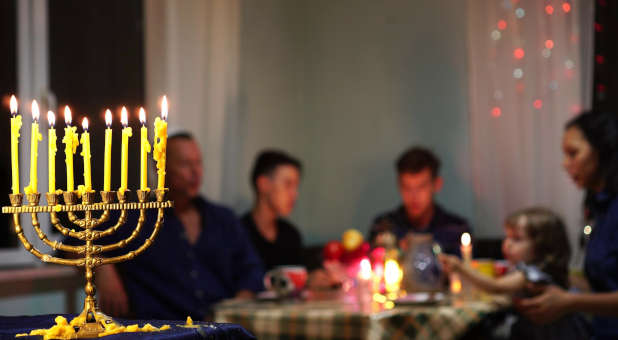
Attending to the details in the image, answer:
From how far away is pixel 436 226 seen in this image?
4109mm

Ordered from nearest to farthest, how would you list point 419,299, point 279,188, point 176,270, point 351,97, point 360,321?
point 360,321, point 419,299, point 176,270, point 279,188, point 351,97

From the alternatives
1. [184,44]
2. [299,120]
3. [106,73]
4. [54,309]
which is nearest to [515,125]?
[299,120]

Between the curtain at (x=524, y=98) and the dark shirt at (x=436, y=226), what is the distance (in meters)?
0.50

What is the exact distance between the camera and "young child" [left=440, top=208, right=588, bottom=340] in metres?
2.51

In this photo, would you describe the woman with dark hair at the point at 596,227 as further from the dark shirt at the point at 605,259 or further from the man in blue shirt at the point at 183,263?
the man in blue shirt at the point at 183,263

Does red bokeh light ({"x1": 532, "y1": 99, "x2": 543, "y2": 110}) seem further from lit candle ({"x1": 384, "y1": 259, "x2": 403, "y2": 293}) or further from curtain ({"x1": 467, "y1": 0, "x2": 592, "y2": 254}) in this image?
lit candle ({"x1": 384, "y1": 259, "x2": 403, "y2": 293})

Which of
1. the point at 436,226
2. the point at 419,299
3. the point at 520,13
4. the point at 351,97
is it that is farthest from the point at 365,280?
the point at 351,97

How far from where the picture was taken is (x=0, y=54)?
132 inches

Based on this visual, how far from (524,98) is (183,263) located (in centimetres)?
238

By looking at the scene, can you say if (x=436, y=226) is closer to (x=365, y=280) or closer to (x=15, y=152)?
(x=365, y=280)

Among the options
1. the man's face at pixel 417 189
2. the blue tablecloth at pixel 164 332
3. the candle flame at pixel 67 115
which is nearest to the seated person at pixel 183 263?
the man's face at pixel 417 189

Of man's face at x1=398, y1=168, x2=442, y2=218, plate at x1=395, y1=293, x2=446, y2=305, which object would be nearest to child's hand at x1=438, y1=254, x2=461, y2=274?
plate at x1=395, y1=293, x2=446, y2=305

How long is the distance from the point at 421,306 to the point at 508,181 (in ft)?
7.72

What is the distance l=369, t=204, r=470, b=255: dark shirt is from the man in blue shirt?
3.06 ft
